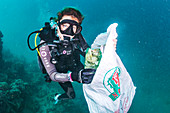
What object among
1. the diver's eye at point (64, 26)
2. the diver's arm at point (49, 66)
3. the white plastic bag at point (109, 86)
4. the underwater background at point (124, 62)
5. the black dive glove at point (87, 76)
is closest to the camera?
A: the white plastic bag at point (109, 86)

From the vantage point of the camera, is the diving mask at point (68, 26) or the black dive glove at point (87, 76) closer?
the black dive glove at point (87, 76)

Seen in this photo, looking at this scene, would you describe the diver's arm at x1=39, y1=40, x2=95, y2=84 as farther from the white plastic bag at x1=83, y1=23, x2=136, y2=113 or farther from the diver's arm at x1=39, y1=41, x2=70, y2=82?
the white plastic bag at x1=83, y1=23, x2=136, y2=113

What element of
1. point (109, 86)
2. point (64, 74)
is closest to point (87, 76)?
point (109, 86)

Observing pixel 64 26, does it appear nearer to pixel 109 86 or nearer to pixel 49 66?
pixel 49 66

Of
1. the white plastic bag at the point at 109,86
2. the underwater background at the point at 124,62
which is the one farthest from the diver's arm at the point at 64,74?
the underwater background at the point at 124,62

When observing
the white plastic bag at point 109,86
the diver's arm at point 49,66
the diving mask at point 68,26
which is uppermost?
the diving mask at point 68,26

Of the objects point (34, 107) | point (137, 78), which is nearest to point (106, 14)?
point (137, 78)

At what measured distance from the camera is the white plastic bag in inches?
71.3

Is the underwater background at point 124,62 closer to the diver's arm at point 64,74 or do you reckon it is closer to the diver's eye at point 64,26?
the diver's arm at point 64,74

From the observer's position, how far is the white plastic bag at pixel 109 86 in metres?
1.81

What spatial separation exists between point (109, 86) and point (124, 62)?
83.7 ft

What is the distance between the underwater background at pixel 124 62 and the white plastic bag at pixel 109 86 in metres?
6.19

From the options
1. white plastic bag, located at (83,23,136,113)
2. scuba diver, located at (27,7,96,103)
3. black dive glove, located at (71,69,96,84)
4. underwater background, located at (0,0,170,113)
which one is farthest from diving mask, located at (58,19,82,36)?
underwater background, located at (0,0,170,113)

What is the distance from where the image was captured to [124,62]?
25.8 meters
